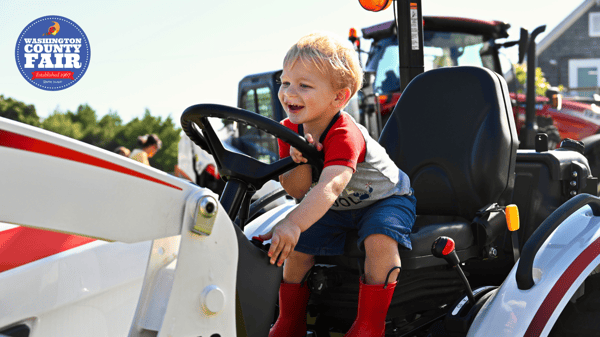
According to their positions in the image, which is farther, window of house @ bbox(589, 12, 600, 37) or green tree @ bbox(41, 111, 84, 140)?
green tree @ bbox(41, 111, 84, 140)

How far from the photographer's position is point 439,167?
210 centimetres

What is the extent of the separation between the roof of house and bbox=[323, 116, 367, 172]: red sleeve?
28733 mm

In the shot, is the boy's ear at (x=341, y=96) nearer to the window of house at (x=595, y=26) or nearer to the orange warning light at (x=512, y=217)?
the orange warning light at (x=512, y=217)

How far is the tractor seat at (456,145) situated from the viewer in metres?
1.95

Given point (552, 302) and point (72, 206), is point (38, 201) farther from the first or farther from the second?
point (552, 302)

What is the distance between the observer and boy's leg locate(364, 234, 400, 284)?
5.05ft

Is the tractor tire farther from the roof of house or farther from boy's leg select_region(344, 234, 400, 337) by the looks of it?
the roof of house

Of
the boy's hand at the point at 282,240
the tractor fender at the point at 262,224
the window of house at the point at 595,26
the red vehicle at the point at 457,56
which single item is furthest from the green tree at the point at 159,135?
the boy's hand at the point at 282,240

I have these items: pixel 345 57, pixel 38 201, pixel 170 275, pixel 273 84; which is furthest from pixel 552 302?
pixel 273 84

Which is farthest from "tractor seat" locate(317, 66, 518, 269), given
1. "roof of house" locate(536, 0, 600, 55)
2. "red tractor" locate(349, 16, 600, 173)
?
"roof of house" locate(536, 0, 600, 55)

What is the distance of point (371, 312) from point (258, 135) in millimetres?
5875

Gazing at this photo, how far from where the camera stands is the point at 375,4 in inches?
97.2

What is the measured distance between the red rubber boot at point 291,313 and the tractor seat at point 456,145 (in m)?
0.14

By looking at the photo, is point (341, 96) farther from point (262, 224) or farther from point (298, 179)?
point (262, 224)
